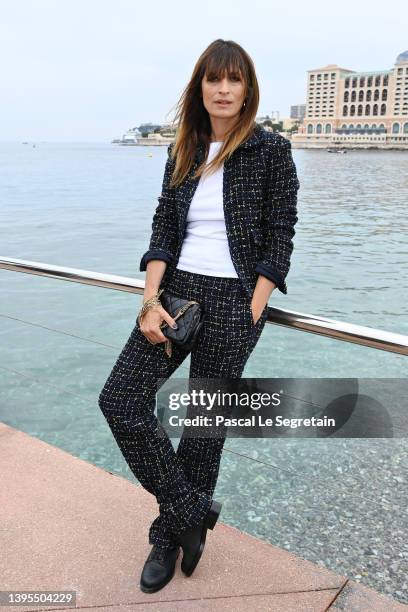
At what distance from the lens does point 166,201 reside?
1.87 meters

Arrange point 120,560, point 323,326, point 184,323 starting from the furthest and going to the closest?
point 120,560, point 323,326, point 184,323

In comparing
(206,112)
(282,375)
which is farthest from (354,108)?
(206,112)

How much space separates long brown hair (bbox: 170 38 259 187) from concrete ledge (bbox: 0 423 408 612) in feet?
3.91

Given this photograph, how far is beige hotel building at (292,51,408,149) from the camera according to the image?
11812cm

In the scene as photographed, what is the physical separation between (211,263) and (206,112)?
19.3 inches

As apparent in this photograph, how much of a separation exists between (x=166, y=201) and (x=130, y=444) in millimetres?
738

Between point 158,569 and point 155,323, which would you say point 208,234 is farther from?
point 158,569

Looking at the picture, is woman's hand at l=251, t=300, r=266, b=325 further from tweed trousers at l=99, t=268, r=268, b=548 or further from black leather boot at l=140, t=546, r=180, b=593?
black leather boot at l=140, t=546, r=180, b=593

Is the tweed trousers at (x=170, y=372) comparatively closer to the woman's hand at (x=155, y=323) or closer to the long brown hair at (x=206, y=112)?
the woman's hand at (x=155, y=323)

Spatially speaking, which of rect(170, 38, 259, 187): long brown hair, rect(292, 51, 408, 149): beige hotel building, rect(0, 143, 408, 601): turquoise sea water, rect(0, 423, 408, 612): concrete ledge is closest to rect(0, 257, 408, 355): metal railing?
rect(170, 38, 259, 187): long brown hair

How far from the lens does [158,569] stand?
1841mm

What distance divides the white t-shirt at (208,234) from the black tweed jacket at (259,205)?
2cm

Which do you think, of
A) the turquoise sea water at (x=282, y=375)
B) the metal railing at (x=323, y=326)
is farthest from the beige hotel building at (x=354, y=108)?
the metal railing at (x=323, y=326)

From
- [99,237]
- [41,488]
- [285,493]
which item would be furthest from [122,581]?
Answer: [99,237]
